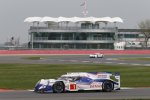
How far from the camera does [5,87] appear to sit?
87.2 feet

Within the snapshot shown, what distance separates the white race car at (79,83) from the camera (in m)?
22.9

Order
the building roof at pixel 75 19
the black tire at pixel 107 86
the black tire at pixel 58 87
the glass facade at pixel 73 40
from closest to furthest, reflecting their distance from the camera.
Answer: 1. the black tire at pixel 58 87
2. the black tire at pixel 107 86
3. the glass facade at pixel 73 40
4. the building roof at pixel 75 19

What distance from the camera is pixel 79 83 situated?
23594mm

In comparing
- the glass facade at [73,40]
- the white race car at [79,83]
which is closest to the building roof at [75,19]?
the glass facade at [73,40]

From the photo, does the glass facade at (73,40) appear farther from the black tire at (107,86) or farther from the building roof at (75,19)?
the black tire at (107,86)

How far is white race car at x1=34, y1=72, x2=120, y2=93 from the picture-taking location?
2294 cm

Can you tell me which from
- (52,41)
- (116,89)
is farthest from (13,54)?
(116,89)

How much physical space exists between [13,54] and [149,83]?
232 feet

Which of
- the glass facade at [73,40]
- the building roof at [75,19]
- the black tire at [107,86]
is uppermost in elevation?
the building roof at [75,19]

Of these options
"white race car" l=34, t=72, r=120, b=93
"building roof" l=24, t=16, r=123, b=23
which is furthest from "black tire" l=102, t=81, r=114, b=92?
"building roof" l=24, t=16, r=123, b=23

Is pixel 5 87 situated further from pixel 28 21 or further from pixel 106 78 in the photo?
pixel 28 21

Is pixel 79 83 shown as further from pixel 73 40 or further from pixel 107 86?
pixel 73 40

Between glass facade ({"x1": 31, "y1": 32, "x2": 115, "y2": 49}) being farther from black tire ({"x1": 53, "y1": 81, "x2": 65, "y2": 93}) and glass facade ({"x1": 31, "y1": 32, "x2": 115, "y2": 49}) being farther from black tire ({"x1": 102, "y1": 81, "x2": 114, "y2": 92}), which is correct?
black tire ({"x1": 53, "y1": 81, "x2": 65, "y2": 93})

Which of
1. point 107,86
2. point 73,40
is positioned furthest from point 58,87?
point 73,40
